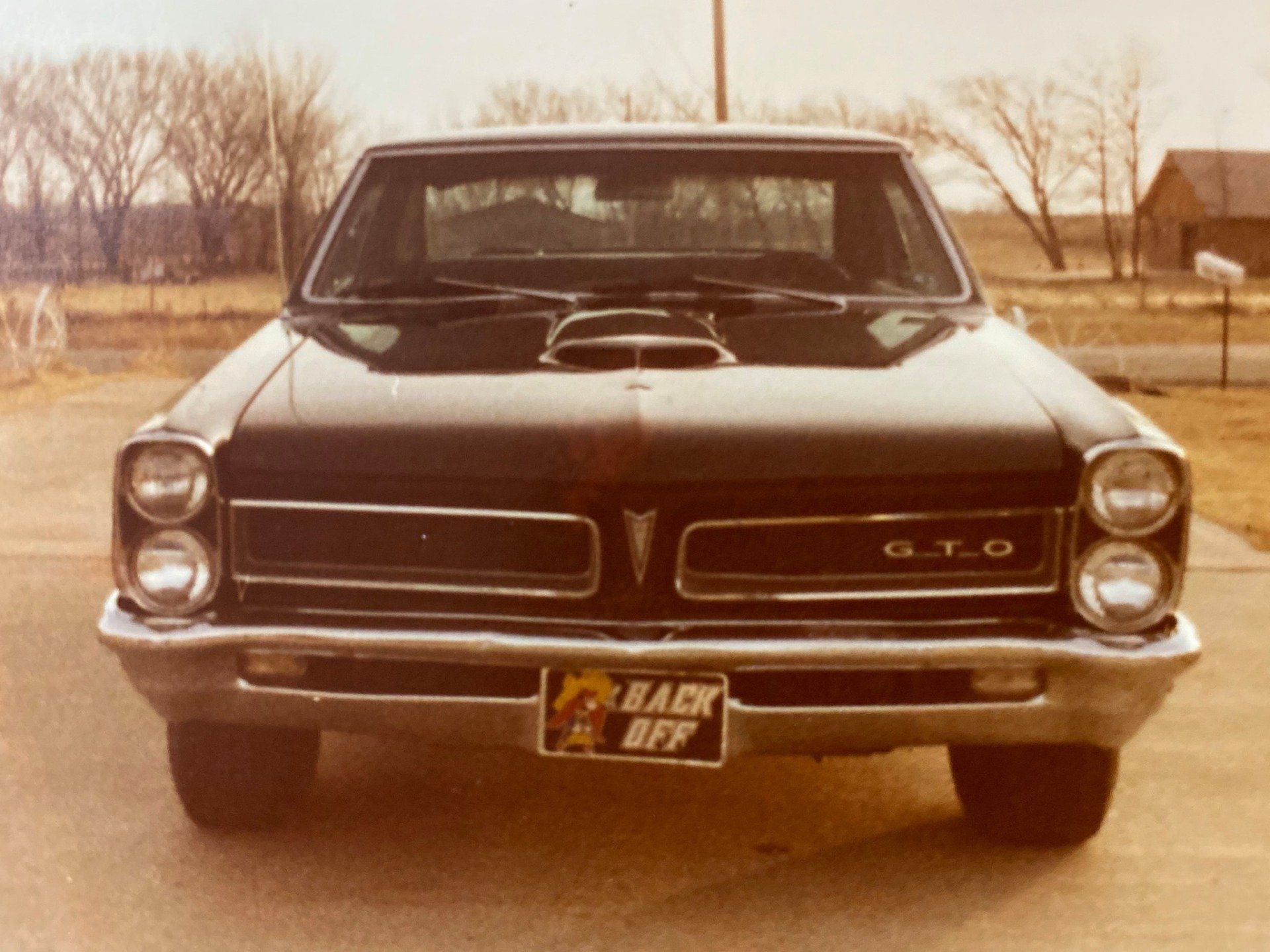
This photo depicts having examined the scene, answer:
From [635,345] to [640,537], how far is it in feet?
1.73

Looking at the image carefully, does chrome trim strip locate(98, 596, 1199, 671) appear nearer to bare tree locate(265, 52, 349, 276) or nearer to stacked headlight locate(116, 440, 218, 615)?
stacked headlight locate(116, 440, 218, 615)

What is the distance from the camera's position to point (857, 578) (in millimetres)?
3100

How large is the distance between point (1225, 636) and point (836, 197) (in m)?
2.28

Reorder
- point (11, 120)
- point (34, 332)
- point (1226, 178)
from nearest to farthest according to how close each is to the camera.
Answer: point (11, 120), point (34, 332), point (1226, 178)

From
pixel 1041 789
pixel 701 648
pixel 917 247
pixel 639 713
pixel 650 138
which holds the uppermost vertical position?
pixel 650 138

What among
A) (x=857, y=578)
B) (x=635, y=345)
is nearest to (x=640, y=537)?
(x=857, y=578)

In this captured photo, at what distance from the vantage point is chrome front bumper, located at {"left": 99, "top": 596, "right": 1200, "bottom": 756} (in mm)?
3016

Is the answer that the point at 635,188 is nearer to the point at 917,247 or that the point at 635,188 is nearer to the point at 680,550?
the point at 917,247

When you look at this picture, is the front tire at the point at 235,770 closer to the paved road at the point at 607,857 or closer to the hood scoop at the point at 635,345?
the paved road at the point at 607,857

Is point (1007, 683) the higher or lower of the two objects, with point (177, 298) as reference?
higher

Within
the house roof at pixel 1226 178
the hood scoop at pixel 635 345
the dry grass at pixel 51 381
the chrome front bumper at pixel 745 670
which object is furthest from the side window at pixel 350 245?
the house roof at pixel 1226 178

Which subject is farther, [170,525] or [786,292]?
[786,292]

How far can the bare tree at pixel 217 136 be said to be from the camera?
15438mm

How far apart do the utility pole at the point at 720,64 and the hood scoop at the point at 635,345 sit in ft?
71.2
